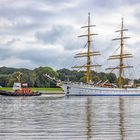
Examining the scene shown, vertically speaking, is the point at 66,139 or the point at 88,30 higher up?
the point at 88,30

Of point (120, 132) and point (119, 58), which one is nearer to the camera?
point (120, 132)

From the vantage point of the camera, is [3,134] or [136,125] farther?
[136,125]

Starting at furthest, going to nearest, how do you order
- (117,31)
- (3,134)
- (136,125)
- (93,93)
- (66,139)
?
(117,31), (93,93), (136,125), (3,134), (66,139)

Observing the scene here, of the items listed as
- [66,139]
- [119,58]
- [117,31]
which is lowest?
[66,139]

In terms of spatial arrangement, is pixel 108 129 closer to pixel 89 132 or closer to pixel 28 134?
pixel 89 132

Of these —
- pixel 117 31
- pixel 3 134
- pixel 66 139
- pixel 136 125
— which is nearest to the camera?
pixel 66 139

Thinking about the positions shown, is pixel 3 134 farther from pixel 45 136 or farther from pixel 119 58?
pixel 119 58

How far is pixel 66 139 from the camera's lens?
29.3m

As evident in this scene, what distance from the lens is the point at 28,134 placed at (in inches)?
1259

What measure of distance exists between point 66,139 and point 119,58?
499 feet

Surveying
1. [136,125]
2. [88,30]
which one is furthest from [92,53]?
[136,125]

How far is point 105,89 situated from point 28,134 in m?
144

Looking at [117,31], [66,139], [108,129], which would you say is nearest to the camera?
[66,139]

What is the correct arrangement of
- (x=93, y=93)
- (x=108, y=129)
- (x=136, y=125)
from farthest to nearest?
(x=93, y=93), (x=136, y=125), (x=108, y=129)
